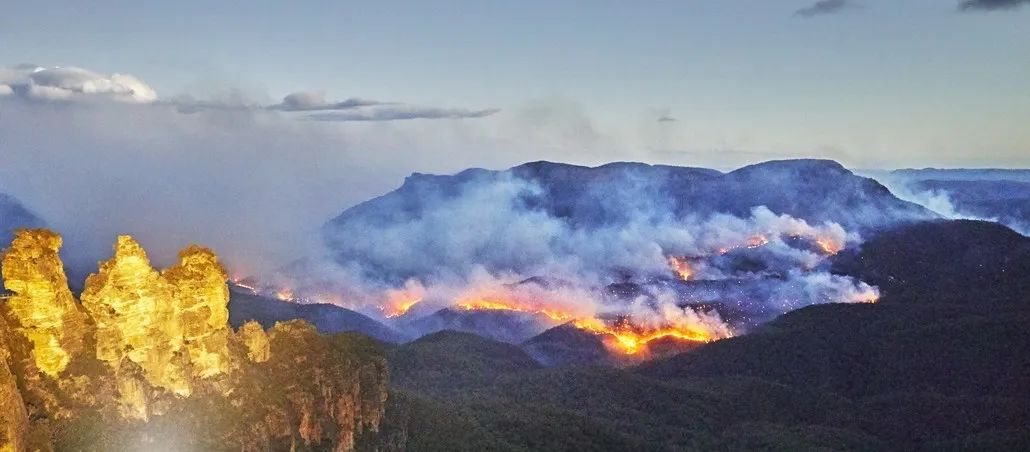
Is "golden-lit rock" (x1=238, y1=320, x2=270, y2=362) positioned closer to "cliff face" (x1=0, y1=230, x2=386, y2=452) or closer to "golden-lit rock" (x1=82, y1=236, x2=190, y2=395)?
"cliff face" (x1=0, y1=230, x2=386, y2=452)

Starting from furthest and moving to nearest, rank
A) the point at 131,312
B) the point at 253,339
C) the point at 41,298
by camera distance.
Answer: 1. the point at 253,339
2. the point at 131,312
3. the point at 41,298

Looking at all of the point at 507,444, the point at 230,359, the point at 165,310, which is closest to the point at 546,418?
the point at 507,444

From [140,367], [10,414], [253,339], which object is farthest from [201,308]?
[10,414]

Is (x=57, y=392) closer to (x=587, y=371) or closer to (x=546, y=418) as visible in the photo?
(x=546, y=418)

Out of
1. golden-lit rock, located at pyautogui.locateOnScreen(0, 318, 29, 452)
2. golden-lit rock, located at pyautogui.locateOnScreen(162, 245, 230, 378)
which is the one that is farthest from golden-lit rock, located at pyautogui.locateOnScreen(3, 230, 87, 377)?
golden-lit rock, located at pyautogui.locateOnScreen(162, 245, 230, 378)

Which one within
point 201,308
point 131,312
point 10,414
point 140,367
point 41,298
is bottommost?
point 140,367

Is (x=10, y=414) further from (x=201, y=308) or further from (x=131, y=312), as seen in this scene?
(x=201, y=308)
